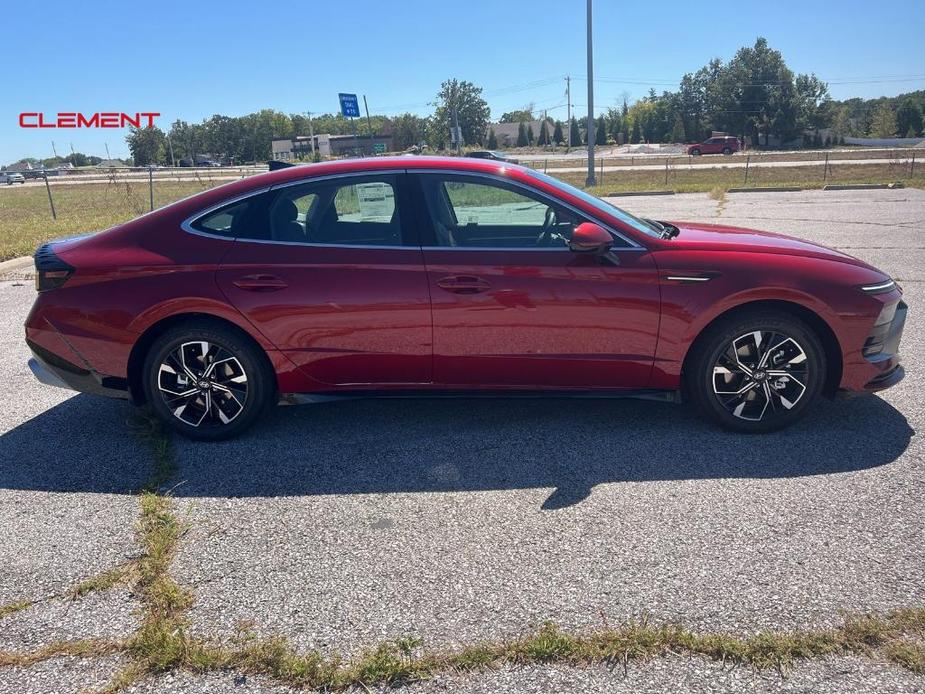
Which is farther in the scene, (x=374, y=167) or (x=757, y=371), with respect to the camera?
(x=374, y=167)

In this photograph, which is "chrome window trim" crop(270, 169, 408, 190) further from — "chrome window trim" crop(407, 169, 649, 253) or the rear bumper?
the rear bumper

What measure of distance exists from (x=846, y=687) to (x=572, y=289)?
2343 mm

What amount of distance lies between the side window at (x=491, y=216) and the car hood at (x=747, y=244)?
2.38ft

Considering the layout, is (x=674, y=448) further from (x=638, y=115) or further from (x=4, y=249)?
(x=638, y=115)

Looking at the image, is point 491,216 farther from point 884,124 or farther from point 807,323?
point 884,124

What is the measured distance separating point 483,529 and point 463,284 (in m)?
1.42

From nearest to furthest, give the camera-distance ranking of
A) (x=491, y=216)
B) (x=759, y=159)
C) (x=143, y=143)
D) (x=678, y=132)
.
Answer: (x=491, y=216) → (x=759, y=159) → (x=143, y=143) → (x=678, y=132)

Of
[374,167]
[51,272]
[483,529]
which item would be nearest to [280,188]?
[374,167]

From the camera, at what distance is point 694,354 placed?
4.19m

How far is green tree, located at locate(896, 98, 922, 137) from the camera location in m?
71.0

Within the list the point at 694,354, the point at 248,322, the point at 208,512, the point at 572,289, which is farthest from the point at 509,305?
the point at 208,512

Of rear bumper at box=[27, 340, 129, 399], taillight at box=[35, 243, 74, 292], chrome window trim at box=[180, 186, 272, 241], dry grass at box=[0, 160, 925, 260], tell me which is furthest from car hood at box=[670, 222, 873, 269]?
dry grass at box=[0, 160, 925, 260]

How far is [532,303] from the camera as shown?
4.07m

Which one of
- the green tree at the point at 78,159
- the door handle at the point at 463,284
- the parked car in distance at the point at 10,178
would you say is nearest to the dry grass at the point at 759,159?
the door handle at the point at 463,284
